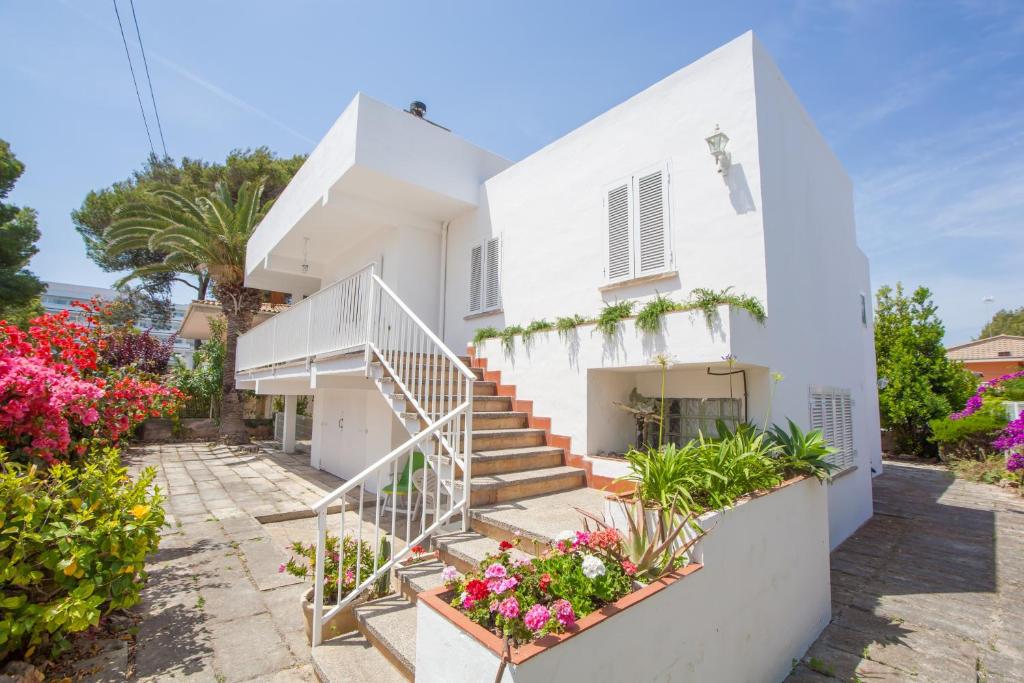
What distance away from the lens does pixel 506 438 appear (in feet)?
17.4

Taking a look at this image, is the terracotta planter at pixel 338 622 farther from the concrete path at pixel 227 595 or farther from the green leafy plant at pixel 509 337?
the green leafy plant at pixel 509 337

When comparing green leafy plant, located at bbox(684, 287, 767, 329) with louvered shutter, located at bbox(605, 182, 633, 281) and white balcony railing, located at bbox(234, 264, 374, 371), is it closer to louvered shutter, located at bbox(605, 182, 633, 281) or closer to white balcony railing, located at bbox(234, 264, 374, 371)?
louvered shutter, located at bbox(605, 182, 633, 281)

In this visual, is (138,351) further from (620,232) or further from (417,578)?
(620,232)

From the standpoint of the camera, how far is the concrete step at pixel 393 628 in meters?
2.50

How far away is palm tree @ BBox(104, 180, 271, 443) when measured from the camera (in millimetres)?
12883

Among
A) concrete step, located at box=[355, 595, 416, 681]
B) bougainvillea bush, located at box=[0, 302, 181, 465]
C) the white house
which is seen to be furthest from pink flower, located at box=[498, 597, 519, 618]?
bougainvillea bush, located at box=[0, 302, 181, 465]

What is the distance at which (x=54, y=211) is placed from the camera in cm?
1936

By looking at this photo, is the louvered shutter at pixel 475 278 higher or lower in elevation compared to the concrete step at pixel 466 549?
higher

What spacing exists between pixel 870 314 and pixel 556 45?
8.66 metres

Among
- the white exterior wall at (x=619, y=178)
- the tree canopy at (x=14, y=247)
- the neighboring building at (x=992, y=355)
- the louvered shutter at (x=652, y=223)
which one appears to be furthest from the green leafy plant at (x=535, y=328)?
the neighboring building at (x=992, y=355)

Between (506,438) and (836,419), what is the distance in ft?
15.1

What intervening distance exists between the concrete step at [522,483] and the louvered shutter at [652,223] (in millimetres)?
2637

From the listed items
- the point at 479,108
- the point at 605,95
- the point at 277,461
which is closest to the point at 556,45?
the point at 605,95

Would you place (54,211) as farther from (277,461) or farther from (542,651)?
(542,651)
